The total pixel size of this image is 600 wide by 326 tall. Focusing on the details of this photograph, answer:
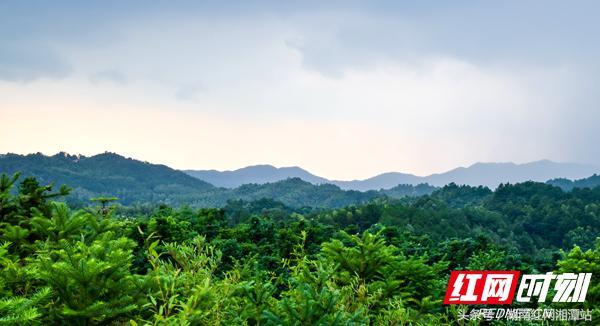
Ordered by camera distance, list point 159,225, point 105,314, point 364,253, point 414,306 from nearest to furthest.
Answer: point 105,314
point 364,253
point 414,306
point 159,225

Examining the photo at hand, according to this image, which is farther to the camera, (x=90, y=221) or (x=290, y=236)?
(x=290, y=236)

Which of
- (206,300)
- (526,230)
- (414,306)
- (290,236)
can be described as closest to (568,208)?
(526,230)

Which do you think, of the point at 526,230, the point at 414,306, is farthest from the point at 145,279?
→ the point at 526,230

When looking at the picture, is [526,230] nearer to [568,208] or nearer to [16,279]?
[568,208]

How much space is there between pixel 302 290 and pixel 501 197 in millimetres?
129902

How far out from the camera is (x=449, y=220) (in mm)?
86938

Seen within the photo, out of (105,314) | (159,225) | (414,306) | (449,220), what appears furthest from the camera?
(449,220)

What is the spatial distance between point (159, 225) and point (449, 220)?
254ft

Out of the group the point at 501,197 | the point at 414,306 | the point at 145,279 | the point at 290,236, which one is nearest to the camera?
the point at 145,279

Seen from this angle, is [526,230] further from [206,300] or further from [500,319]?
[206,300]

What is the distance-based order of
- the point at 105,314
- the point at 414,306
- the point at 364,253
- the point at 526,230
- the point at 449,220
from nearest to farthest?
the point at 105,314
the point at 364,253
the point at 414,306
the point at 449,220
the point at 526,230

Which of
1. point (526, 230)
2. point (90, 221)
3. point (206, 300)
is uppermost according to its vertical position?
point (90, 221)

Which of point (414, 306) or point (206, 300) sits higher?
point (206, 300)

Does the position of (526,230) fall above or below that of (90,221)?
below
